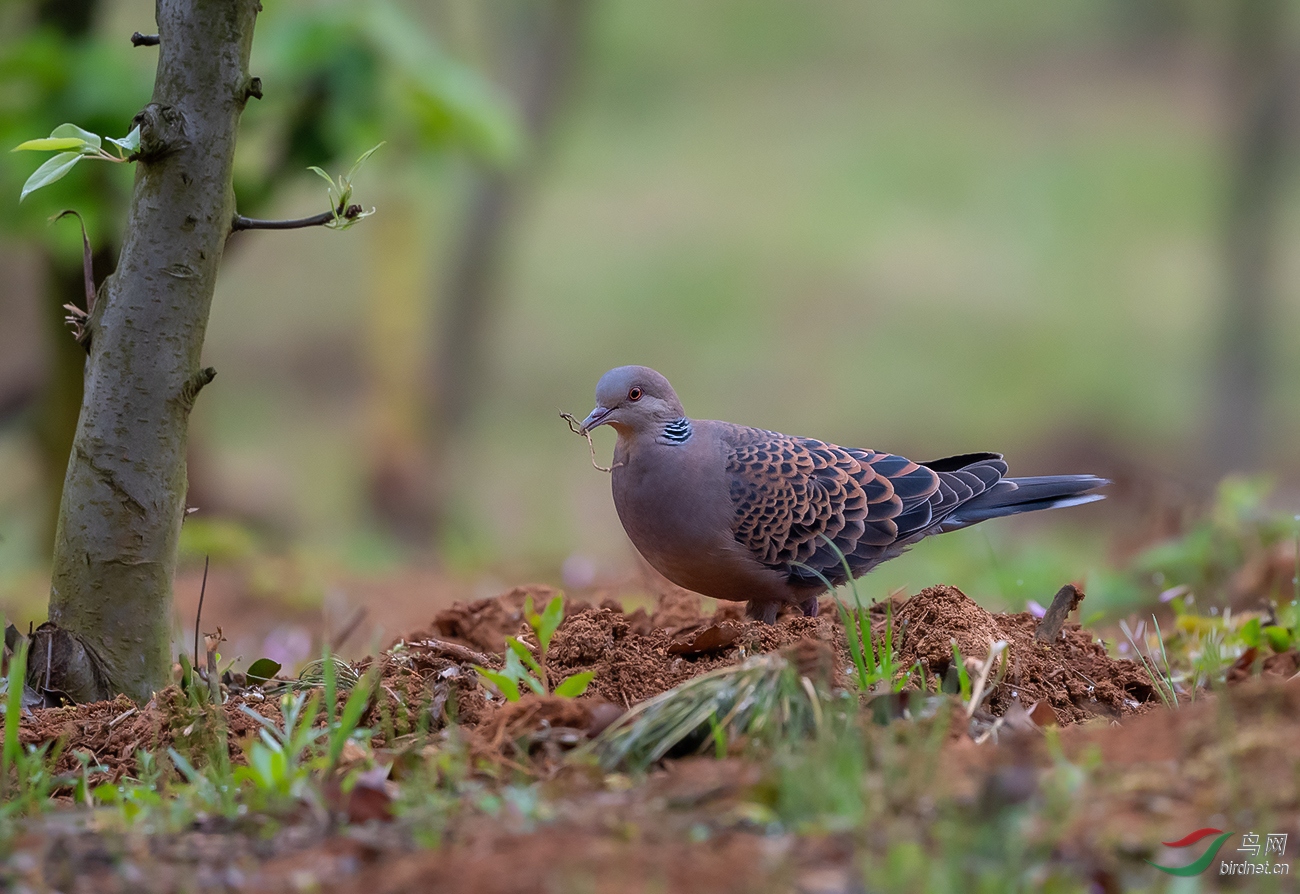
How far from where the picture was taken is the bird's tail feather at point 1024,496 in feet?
15.5

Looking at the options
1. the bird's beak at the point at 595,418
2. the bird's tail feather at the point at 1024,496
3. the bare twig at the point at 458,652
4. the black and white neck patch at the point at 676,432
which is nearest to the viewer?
the bare twig at the point at 458,652

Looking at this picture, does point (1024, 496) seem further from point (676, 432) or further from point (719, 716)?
point (719, 716)

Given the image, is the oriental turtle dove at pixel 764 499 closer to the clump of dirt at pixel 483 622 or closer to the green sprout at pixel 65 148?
the clump of dirt at pixel 483 622

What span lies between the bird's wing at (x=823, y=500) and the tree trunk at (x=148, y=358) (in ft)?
5.94

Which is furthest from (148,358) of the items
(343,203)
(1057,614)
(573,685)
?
(1057,614)

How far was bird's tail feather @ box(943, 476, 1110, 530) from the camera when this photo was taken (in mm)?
4738

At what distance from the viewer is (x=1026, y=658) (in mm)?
3162

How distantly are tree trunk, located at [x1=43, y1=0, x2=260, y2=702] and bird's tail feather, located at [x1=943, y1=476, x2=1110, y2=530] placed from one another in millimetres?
2933

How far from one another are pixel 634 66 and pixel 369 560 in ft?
54.5

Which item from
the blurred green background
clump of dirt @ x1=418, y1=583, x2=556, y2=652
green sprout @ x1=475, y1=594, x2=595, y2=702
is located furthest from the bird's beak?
the blurred green background

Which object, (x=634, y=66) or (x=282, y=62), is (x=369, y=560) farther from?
(x=634, y=66)

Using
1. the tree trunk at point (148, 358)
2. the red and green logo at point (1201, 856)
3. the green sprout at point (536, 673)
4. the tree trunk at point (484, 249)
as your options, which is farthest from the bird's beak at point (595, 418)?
the tree trunk at point (484, 249)

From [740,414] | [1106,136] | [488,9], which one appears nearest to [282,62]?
[488,9]

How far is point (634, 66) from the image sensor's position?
2416 centimetres
